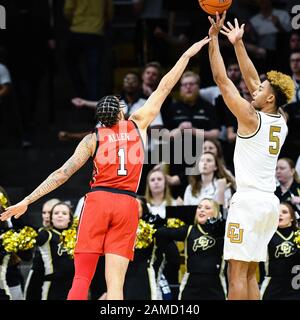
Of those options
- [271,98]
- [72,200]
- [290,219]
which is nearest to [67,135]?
[72,200]

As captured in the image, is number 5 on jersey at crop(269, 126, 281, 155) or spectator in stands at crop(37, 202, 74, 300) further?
spectator in stands at crop(37, 202, 74, 300)

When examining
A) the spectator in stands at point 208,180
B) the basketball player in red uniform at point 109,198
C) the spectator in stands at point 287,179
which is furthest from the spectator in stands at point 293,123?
the basketball player in red uniform at point 109,198

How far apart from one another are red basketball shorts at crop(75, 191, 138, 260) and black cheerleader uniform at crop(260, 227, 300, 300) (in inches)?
89.9

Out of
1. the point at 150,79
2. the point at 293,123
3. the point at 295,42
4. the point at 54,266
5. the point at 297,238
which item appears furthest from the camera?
the point at 295,42

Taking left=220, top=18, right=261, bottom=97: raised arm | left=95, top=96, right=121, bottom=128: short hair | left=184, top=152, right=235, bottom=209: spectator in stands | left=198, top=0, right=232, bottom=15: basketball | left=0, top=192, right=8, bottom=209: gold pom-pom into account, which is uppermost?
left=198, top=0, right=232, bottom=15: basketball

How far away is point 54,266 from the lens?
428 inches

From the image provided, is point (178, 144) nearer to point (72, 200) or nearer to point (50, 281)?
point (72, 200)

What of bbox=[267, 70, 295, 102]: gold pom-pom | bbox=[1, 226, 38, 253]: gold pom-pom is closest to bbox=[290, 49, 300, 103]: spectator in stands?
bbox=[267, 70, 295, 102]: gold pom-pom

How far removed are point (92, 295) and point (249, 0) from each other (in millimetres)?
5702

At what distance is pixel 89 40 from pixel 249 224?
6233mm

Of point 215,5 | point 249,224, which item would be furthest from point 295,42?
point 249,224

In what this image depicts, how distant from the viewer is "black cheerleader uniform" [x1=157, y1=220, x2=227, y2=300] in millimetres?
10609

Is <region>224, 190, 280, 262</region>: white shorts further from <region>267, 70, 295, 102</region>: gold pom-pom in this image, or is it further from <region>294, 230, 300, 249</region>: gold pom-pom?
<region>294, 230, 300, 249</region>: gold pom-pom

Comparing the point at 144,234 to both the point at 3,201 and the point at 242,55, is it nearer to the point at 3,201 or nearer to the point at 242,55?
the point at 3,201
